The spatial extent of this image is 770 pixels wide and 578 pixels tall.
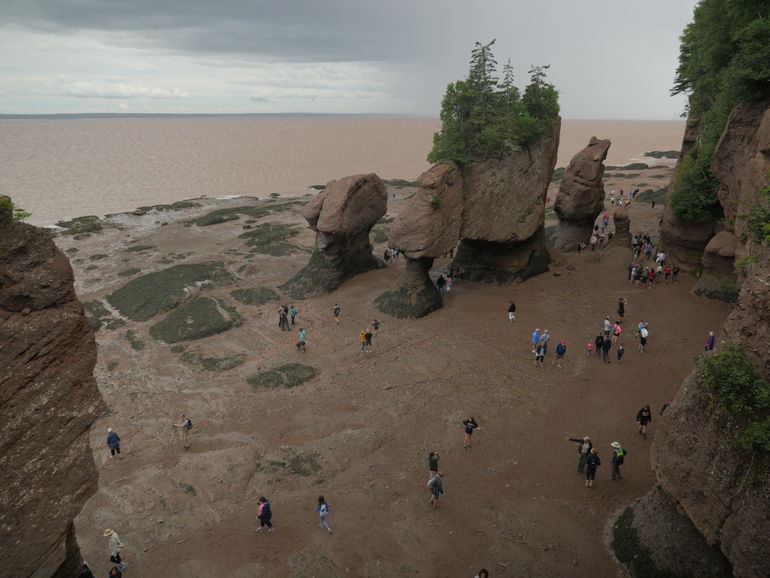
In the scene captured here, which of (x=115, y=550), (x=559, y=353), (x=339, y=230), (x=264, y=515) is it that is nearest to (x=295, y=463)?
(x=264, y=515)

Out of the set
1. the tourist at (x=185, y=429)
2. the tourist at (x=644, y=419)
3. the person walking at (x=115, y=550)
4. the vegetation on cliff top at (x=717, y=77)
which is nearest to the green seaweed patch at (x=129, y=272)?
the tourist at (x=185, y=429)

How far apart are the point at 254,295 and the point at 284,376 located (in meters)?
11.2

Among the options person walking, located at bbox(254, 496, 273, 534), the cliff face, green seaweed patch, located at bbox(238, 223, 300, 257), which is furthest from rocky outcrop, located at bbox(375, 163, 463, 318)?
the cliff face

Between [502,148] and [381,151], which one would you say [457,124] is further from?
[381,151]

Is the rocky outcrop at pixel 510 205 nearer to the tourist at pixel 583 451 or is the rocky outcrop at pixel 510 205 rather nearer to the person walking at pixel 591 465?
the tourist at pixel 583 451

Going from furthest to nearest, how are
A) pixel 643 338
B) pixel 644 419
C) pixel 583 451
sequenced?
pixel 643 338, pixel 644 419, pixel 583 451

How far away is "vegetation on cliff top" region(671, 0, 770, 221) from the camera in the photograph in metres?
22.1

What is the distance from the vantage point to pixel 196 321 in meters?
30.3

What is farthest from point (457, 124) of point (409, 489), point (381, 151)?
Answer: point (381, 151)

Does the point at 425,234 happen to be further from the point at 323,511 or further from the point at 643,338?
the point at 323,511

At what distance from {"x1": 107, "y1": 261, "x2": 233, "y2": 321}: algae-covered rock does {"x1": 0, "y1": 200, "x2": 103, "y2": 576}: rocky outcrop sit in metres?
24.3

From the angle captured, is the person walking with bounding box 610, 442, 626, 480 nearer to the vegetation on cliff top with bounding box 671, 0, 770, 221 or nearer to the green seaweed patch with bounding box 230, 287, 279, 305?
the vegetation on cliff top with bounding box 671, 0, 770, 221

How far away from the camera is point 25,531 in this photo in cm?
870

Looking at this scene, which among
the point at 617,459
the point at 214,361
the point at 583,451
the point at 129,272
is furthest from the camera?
the point at 129,272
